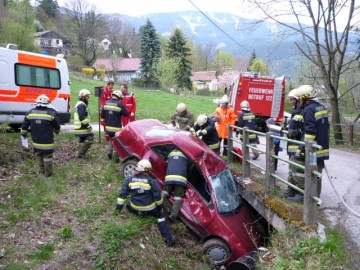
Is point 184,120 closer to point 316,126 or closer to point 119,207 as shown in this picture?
point 119,207

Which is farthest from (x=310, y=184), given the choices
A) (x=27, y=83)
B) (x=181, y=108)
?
(x=27, y=83)

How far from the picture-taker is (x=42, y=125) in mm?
7762

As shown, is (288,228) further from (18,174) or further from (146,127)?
(18,174)

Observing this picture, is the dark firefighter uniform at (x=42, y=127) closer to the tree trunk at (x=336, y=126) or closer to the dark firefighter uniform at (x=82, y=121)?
the dark firefighter uniform at (x=82, y=121)

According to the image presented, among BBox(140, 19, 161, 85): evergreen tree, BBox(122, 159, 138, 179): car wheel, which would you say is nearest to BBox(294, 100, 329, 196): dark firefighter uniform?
BBox(122, 159, 138, 179): car wheel

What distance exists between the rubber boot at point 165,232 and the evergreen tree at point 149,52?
47.1 meters

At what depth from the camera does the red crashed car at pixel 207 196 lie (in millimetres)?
6582

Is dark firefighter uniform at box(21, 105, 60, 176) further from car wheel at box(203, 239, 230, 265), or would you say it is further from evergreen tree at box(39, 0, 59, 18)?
evergreen tree at box(39, 0, 59, 18)

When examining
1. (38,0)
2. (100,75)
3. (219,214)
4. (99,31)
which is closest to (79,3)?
(99,31)

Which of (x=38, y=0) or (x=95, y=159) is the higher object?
(x=38, y=0)

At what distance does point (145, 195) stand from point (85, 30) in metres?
60.6

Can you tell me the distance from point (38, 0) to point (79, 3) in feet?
42.5

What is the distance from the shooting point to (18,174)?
27.1 feet

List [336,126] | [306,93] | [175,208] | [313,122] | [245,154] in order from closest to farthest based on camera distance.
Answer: [313,122] < [306,93] < [175,208] < [245,154] < [336,126]
